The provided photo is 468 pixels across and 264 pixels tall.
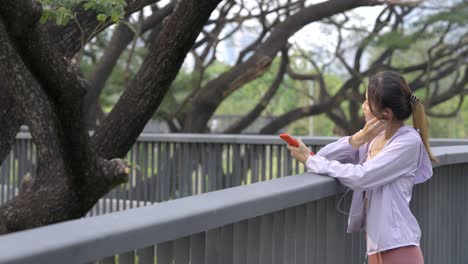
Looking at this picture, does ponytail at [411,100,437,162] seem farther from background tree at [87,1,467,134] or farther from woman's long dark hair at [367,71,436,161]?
background tree at [87,1,467,134]

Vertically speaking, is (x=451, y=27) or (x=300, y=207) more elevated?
(x=451, y=27)

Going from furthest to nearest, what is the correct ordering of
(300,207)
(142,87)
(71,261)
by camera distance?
(142,87), (300,207), (71,261)

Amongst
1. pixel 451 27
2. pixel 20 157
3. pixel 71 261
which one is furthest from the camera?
pixel 451 27

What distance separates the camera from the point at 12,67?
6020mm

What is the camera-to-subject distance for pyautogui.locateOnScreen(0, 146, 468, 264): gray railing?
5.42ft

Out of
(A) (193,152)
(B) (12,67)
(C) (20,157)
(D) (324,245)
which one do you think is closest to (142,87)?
(B) (12,67)

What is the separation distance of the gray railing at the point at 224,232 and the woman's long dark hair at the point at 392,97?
1.28ft

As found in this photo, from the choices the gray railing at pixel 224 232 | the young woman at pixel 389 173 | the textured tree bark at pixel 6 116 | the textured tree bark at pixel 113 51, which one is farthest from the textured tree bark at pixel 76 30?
the textured tree bark at pixel 113 51

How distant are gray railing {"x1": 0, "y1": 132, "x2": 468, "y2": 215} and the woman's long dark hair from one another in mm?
4879

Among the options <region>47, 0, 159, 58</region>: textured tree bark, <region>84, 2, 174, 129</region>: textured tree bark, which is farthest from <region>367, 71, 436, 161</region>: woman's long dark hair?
<region>84, 2, 174, 129</region>: textured tree bark

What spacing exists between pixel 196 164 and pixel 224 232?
6.84m

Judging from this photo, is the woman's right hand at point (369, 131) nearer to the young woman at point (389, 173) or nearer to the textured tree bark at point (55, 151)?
the young woman at point (389, 173)

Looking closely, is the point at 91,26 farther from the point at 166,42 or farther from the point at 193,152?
the point at 193,152

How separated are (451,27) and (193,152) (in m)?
14.4
